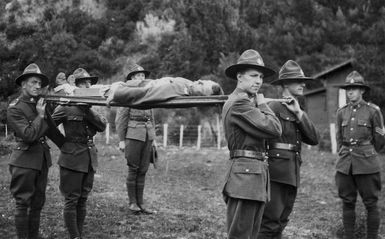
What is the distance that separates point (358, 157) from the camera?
624 centimetres

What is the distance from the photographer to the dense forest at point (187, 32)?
2567 cm

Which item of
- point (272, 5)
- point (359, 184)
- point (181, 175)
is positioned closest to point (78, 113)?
point (359, 184)

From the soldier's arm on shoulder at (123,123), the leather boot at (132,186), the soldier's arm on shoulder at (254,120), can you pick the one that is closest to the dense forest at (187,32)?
the soldier's arm on shoulder at (123,123)

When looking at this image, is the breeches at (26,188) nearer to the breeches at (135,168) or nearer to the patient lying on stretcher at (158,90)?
the patient lying on stretcher at (158,90)

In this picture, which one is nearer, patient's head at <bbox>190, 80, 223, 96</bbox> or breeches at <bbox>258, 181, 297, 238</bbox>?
patient's head at <bbox>190, 80, 223, 96</bbox>

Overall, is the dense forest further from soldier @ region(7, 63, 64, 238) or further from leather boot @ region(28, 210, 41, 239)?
leather boot @ region(28, 210, 41, 239)

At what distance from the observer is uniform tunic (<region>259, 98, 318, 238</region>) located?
4.89m

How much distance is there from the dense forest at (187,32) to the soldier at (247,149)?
15.4 metres

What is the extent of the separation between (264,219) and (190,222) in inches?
91.1

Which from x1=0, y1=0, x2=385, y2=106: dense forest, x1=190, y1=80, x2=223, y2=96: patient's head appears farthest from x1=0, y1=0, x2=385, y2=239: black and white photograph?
x1=0, y1=0, x2=385, y2=106: dense forest

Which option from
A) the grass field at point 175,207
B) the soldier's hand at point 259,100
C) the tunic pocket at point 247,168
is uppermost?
the soldier's hand at point 259,100

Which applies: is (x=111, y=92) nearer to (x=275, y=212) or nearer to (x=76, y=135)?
(x=76, y=135)

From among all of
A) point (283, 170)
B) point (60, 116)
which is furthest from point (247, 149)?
point (60, 116)

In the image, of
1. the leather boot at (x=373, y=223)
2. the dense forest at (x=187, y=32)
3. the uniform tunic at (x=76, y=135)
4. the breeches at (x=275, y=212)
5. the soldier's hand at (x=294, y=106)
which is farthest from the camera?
the dense forest at (x=187, y=32)
